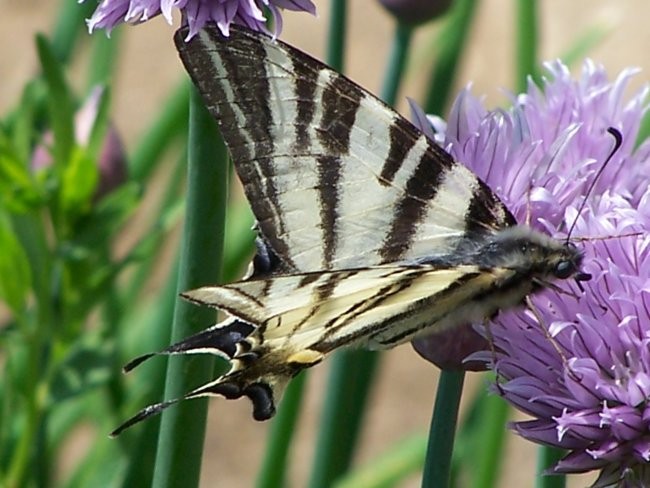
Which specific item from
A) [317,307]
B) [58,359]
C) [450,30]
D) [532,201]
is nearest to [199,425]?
[317,307]

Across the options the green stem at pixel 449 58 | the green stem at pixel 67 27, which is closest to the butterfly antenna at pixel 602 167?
the green stem at pixel 449 58

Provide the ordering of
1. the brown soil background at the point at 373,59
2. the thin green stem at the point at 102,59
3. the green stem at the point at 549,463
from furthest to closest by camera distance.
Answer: the brown soil background at the point at 373,59 < the thin green stem at the point at 102,59 < the green stem at the point at 549,463

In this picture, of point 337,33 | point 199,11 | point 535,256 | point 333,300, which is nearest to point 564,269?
point 535,256

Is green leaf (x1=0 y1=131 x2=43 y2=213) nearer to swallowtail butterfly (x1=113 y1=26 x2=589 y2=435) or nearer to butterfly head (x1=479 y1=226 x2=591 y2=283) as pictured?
swallowtail butterfly (x1=113 y1=26 x2=589 y2=435)

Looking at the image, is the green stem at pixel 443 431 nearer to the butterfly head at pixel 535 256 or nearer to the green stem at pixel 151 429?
→ the butterfly head at pixel 535 256

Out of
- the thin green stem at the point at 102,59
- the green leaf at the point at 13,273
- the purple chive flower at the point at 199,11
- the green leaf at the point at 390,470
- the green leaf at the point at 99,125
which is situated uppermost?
the purple chive flower at the point at 199,11

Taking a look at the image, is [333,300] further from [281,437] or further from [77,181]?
[281,437]

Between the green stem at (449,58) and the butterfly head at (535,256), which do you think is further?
the green stem at (449,58)

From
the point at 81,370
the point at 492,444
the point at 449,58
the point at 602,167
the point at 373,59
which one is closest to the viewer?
the point at 602,167
